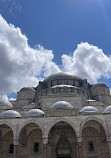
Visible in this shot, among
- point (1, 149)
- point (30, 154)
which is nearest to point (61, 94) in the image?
point (30, 154)

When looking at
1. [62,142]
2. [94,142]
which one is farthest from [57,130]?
[94,142]

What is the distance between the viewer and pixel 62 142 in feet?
56.2

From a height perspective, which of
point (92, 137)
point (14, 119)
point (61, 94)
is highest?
point (61, 94)

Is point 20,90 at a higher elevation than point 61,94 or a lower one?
higher

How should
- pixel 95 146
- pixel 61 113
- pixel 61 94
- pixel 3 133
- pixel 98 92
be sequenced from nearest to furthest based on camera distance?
1. pixel 61 113
2. pixel 95 146
3. pixel 3 133
4. pixel 61 94
5. pixel 98 92

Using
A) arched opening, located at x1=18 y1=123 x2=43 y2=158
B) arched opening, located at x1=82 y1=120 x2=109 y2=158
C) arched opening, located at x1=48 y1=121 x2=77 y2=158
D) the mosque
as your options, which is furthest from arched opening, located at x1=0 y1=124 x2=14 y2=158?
arched opening, located at x1=82 y1=120 x2=109 y2=158

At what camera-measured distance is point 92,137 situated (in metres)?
16.9

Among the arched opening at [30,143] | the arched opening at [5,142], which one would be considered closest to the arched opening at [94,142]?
the arched opening at [30,143]

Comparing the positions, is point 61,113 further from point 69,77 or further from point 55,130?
point 69,77

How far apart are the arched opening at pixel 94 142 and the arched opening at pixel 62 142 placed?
110cm

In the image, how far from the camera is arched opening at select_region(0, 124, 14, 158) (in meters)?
17.2

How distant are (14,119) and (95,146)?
27.5 ft

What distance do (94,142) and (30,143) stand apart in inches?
257

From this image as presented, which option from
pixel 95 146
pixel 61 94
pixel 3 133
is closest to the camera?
pixel 95 146
